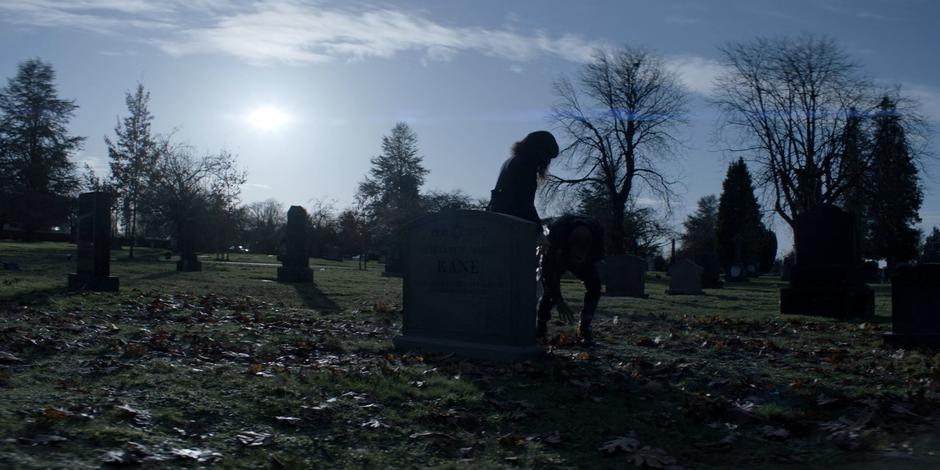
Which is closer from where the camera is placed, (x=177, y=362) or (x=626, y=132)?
(x=177, y=362)

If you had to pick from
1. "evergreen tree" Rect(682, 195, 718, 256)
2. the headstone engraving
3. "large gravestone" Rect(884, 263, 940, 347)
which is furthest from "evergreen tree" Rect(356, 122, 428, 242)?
"large gravestone" Rect(884, 263, 940, 347)

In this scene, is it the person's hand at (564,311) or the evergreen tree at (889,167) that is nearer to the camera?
the person's hand at (564,311)

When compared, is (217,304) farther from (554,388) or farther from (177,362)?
(554,388)

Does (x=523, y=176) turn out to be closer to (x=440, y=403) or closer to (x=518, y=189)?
(x=518, y=189)

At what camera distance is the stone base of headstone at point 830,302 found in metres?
15.5

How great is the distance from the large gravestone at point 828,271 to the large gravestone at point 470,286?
10.3 metres

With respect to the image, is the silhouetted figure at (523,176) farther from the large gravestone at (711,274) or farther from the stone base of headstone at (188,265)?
the large gravestone at (711,274)

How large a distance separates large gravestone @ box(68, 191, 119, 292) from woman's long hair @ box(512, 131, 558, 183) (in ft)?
32.2

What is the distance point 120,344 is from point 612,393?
4.78 metres

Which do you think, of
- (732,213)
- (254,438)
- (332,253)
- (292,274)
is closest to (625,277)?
(292,274)

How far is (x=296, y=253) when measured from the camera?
1011 inches

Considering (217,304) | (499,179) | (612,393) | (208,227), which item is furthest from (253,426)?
(208,227)

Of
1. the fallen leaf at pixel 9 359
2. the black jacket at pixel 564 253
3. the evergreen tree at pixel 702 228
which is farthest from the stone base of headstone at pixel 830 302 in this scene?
the evergreen tree at pixel 702 228

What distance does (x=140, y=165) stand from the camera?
48.9 m
